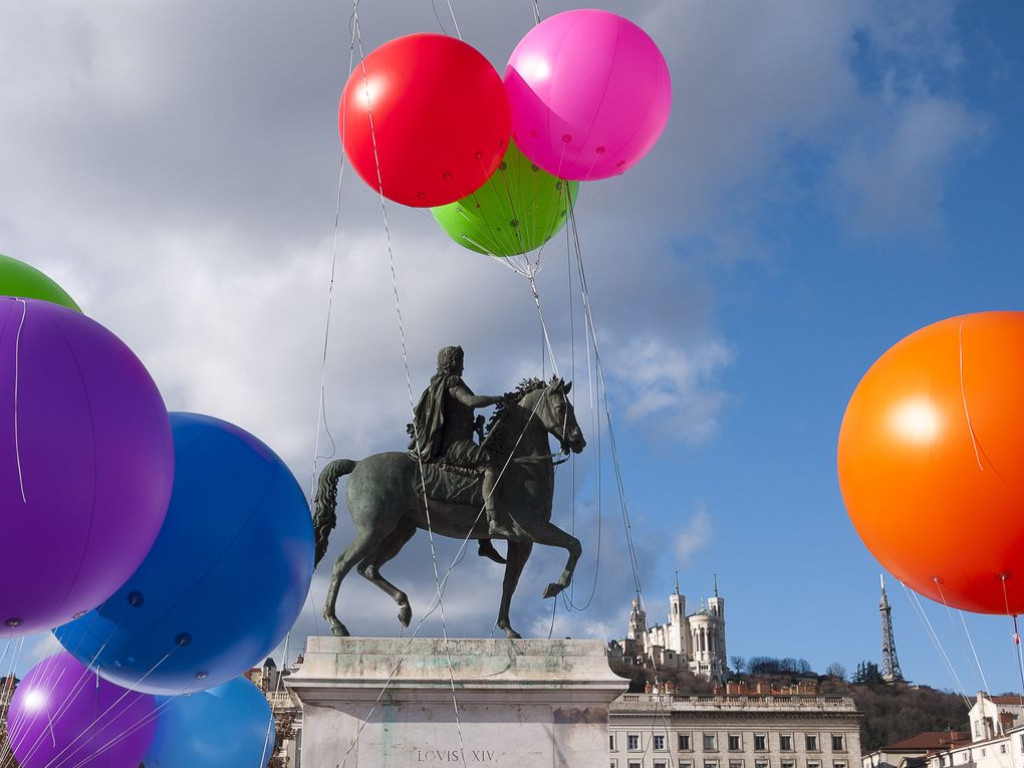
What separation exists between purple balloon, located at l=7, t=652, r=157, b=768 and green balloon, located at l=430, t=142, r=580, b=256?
23.4ft

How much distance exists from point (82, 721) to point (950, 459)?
10228 millimetres

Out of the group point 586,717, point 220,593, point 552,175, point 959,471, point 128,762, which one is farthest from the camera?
point 552,175

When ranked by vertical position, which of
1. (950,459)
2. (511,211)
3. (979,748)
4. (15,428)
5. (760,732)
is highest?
(760,732)

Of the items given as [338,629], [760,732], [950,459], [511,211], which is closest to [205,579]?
[338,629]

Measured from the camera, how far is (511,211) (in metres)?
17.1

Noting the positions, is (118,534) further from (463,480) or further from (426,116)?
(426,116)

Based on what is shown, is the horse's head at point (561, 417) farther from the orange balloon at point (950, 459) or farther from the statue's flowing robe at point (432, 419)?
the orange balloon at point (950, 459)

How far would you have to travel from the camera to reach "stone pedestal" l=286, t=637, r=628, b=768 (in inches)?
562

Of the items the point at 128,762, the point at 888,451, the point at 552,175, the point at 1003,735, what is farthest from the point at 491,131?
the point at 1003,735

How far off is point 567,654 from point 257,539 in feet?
13.4

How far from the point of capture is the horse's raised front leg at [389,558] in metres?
15.2

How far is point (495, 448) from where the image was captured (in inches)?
608

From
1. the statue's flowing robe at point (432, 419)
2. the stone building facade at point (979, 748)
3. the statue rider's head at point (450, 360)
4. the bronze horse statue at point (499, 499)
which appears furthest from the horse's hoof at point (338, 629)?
the stone building facade at point (979, 748)

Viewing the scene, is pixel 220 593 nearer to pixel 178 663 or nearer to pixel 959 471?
pixel 178 663
